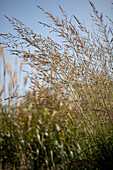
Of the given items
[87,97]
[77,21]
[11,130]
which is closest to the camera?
[87,97]

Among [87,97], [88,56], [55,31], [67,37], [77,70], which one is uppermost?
[55,31]

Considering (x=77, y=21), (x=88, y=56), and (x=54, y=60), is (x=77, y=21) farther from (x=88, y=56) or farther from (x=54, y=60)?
(x=54, y=60)

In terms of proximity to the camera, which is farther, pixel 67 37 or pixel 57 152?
pixel 57 152

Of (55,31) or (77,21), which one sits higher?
(77,21)

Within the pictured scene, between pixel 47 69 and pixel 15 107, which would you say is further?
pixel 15 107

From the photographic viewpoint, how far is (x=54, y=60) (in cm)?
156

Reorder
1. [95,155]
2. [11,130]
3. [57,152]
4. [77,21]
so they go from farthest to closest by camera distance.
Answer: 1. [11,130]
2. [57,152]
3. [77,21]
4. [95,155]

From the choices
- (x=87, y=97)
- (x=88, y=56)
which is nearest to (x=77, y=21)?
(x=88, y=56)

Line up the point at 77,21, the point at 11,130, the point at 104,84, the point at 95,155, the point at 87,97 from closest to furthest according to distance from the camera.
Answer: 1. the point at 95,155
2. the point at 87,97
3. the point at 104,84
4. the point at 77,21
5. the point at 11,130

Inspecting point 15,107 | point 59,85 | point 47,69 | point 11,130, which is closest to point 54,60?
point 47,69

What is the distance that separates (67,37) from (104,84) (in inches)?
25.2

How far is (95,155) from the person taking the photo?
134 centimetres

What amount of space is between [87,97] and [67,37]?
0.67 metres

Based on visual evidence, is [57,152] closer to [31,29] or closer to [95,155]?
[95,155]
